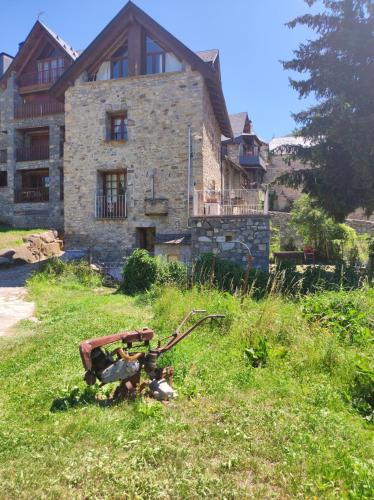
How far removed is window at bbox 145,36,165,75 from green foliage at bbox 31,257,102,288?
8.19 meters

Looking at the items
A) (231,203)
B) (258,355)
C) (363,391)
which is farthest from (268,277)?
(363,391)

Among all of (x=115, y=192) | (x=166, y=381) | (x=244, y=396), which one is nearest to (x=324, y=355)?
(x=244, y=396)

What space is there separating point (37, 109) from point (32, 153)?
2545 millimetres

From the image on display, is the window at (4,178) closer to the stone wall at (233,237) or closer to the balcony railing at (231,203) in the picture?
the balcony railing at (231,203)

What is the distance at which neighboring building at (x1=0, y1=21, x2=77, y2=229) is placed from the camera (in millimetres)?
21562

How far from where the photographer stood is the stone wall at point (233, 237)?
12039 mm

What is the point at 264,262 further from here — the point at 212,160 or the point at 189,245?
the point at 212,160

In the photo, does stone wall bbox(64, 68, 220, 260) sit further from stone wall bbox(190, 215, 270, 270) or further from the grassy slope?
the grassy slope

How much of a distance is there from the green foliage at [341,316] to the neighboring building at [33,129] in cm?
1720

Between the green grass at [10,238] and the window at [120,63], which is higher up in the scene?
the window at [120,63]

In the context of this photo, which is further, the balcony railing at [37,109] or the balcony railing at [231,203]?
the balcony railing at [37,109]

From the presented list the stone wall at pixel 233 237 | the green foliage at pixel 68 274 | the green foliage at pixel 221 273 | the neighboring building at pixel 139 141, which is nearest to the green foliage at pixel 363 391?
the green foliage at pixel 221 273

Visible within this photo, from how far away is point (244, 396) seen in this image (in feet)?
12.4

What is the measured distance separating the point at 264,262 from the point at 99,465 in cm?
994
